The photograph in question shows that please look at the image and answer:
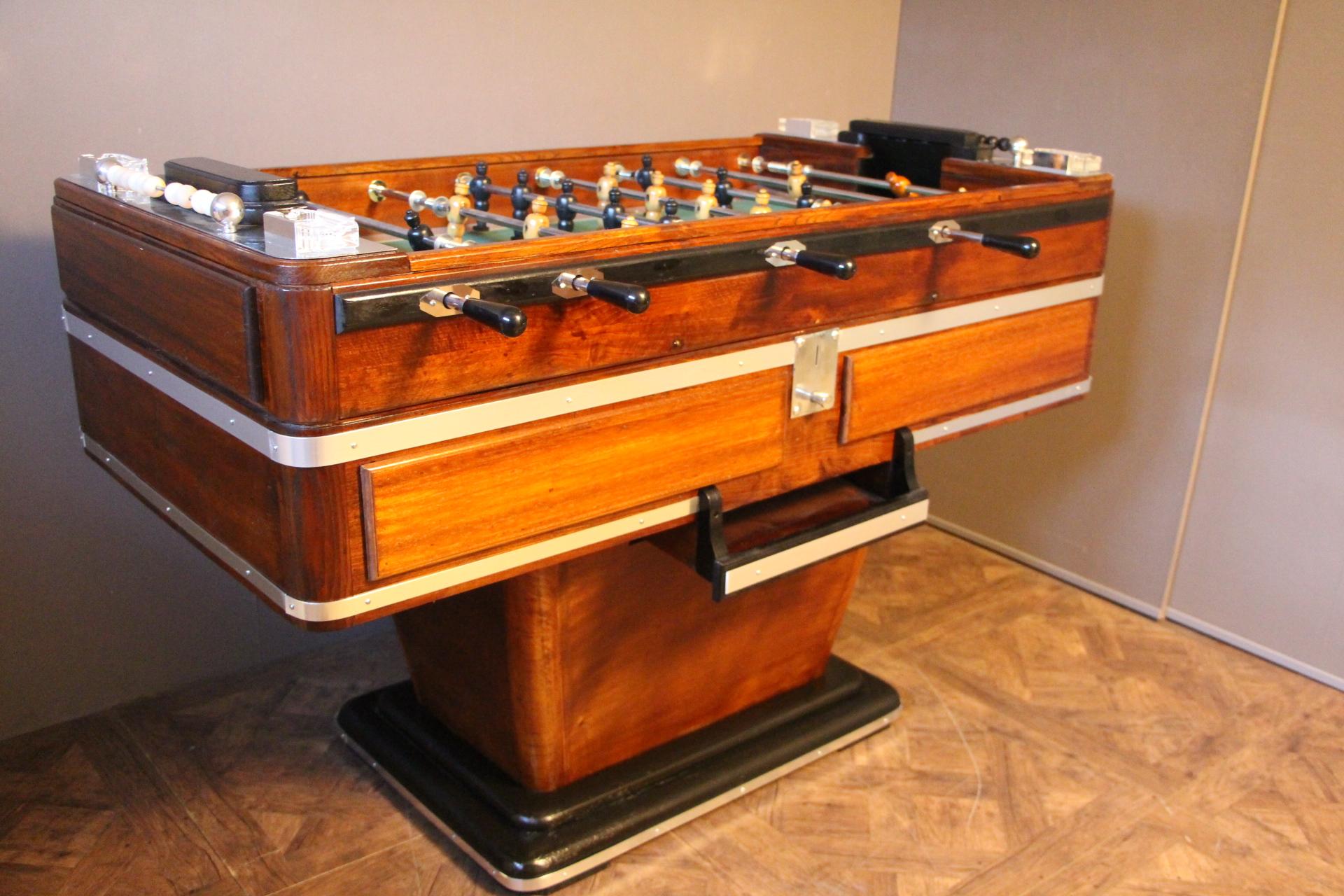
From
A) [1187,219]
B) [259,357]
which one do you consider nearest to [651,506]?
[259,357]

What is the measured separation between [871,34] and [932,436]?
1.71 metres

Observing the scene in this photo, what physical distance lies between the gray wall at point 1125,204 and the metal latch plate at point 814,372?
4.67 ft

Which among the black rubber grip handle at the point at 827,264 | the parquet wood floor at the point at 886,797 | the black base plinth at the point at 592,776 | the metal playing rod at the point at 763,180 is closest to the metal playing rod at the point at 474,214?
the black rubber grip handle at the point at 827,264

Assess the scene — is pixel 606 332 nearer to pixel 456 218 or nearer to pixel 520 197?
pixel 456 218

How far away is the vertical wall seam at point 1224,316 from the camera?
2.82 meters

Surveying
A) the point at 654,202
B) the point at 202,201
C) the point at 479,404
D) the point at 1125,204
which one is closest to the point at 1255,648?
the point at 1125,204

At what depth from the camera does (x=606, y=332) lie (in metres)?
1.75

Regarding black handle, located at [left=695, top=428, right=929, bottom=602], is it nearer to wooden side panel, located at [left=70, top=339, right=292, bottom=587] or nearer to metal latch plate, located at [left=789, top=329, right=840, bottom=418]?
metal latch plate, located at [left=789, top=329, right=840, bottom=418]

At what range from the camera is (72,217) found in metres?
1.97

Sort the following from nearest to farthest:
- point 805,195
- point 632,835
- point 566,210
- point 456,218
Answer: point 456,218 < point 566,210 < point 632,835 < point 805,195

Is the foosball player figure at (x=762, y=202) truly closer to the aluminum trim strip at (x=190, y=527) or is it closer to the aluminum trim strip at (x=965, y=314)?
the aluminum trim strip at (x=965, y=314)

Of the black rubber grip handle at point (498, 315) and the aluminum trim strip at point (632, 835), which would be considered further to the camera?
the aluminum trim strip at point (632, 835)

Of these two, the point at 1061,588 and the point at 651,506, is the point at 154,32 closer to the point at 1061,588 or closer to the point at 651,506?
the point at 651,506

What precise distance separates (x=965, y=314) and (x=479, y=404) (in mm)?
1058
